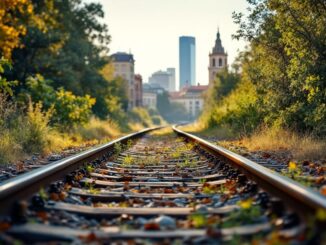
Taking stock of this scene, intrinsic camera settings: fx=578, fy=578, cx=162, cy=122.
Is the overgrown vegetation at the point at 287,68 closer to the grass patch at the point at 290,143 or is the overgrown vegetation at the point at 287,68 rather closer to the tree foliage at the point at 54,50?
the grass patch at the point at 290,143

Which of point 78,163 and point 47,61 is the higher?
point 47,61

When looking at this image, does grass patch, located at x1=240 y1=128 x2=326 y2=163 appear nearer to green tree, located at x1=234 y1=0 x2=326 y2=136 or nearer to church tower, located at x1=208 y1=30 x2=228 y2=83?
green tree, located at x1=234 y1=0 x2=326 y2=136

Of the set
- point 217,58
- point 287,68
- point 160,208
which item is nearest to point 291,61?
point 287,68

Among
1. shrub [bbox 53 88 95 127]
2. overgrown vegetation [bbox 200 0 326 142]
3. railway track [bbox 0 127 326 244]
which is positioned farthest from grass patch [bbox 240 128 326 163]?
shrub [bbox 53 88 95 127]

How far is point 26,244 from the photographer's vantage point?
3674mm

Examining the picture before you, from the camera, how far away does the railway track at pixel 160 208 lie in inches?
146

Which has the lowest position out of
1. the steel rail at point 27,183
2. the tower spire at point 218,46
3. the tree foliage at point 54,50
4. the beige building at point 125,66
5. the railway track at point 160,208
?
the railway track at point 160,208

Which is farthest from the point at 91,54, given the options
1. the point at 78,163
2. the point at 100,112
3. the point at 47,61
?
the point at 78,163

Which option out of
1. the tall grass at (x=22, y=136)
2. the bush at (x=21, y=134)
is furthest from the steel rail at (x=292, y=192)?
the bush at (x=21, y=134)

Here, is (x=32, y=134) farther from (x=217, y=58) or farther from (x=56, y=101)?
(x=217, y=58)

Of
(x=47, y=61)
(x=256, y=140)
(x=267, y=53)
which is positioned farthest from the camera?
(x=47, y=61)

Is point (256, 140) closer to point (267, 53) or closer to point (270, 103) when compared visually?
point (270, 103)

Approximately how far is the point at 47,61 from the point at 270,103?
57.3 ft

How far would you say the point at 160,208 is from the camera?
4965mm
